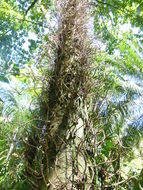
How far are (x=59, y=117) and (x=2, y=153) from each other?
2.04 metres

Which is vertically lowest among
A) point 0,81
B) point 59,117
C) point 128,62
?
point 59,117

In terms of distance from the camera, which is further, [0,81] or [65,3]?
[0,81]

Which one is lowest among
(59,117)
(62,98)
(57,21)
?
(59,117)

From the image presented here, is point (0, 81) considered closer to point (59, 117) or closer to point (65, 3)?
point (65, 3)

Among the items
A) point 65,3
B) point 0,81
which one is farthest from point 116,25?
point 65,3

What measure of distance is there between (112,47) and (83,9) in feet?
24.6

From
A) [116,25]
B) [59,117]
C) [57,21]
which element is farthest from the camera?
[116,25]

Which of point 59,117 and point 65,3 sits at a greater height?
point 65,3

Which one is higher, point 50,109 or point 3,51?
point 3,51

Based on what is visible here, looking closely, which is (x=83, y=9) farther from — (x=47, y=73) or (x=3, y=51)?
(x=3, y=51)

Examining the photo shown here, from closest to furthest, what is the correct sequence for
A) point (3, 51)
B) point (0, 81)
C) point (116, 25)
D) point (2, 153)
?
point (2, 153)
point (0, 81)
point (116, 25)
point (3, 51)

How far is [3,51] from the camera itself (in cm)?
1664

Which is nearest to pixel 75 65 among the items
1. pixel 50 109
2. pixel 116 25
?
pixel 50 109

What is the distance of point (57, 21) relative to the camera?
148 inches
